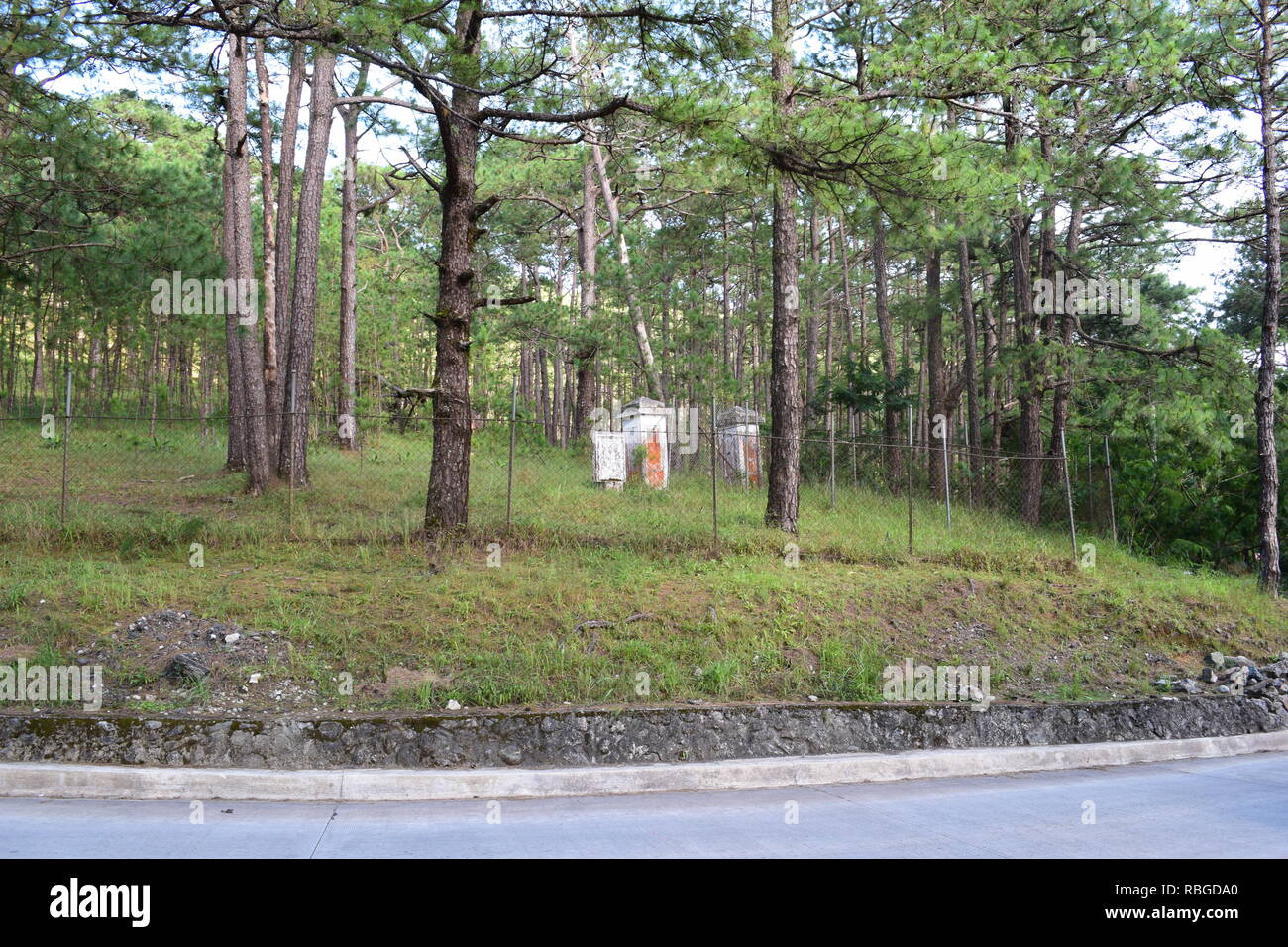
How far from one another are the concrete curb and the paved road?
0.16 metres

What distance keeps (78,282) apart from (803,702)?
50.2ft

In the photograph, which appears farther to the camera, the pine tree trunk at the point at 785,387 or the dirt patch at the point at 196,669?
the pine tree trunk at the point at 785,387

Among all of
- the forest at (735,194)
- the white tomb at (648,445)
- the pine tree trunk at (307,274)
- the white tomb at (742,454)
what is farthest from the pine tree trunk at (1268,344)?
the pine tree trunk at (307,274)

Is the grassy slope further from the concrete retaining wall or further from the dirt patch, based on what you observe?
the concrete retaining wall

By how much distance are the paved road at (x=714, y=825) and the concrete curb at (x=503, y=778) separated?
16 cm

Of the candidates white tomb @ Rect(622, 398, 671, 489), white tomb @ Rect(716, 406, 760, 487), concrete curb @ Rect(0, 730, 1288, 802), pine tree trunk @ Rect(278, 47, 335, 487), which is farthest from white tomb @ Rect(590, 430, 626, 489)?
concrete curb @ Rect(0, 730, 1288, 802)

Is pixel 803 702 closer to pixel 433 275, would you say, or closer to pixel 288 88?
pixel 288 88

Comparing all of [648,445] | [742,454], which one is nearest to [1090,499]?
[742,454]

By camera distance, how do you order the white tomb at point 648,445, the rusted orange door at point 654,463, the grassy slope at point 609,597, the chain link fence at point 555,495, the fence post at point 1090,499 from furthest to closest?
the white tomb at point 648,445 → the rusted orange door at point 654,463 → the fence post at point 1090,499 → the chain link fence at point 555,495 → the grassy slope at point 609,597

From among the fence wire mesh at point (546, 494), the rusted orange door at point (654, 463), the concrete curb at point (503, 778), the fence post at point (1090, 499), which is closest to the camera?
the concrete curb at point (503, 778)

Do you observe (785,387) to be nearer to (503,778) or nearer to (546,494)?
(546,494)

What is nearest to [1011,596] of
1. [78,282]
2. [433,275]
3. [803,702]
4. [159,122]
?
[803,702]

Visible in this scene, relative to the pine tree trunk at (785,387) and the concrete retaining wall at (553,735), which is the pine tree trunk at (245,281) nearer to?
the pine tree trunk at (785,387)

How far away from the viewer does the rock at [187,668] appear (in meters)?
7.60
